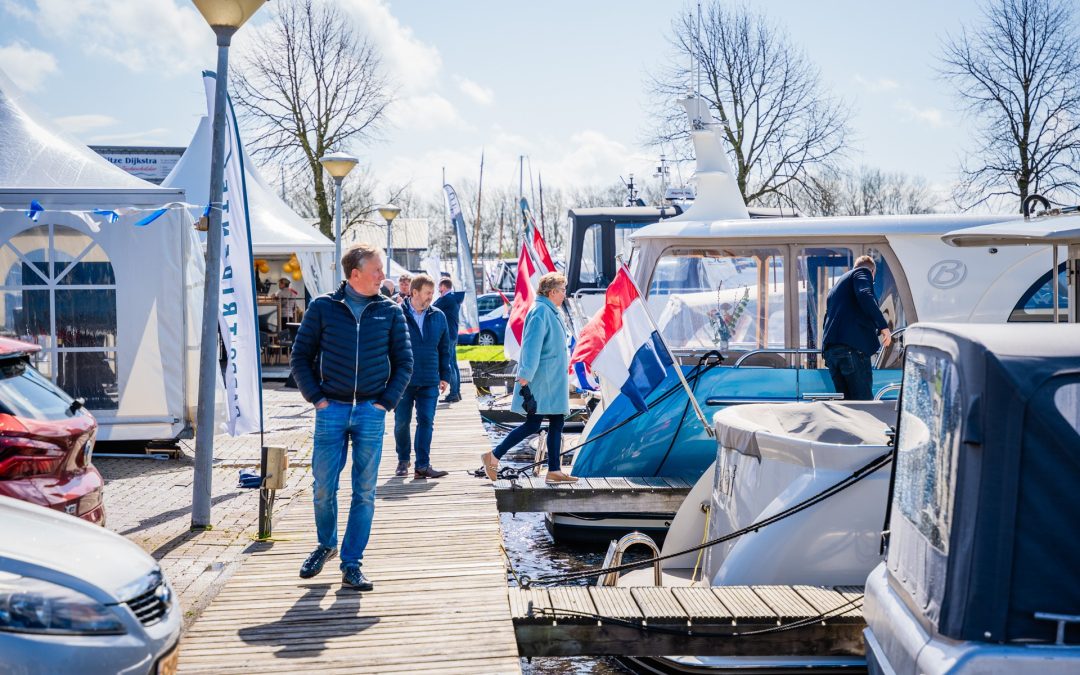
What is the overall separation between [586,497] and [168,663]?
6029 millimetres

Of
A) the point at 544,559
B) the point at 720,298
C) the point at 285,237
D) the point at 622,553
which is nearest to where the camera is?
the point at 622,553

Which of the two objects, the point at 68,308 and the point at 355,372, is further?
the point at 68,308

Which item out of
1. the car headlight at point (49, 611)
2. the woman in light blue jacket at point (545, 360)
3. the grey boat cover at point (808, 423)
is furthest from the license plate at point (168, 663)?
the woman in light blue jacket at point (545, 360)

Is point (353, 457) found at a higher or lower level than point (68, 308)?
lower

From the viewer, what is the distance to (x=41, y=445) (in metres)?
5.93

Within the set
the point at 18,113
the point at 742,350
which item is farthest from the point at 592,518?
the point at 18,113

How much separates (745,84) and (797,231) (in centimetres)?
2143

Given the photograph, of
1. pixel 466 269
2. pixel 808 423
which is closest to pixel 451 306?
pixel 808 423

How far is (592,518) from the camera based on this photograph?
10602 mm

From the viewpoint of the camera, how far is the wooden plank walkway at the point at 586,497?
31.8 ft

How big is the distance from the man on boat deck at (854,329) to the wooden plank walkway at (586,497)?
6.26 feet

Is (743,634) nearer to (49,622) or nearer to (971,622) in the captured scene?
(971,622)

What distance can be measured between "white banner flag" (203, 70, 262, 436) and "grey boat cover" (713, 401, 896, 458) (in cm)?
426

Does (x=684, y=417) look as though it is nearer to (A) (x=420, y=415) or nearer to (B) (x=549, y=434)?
(B) (x=549, y=434)
